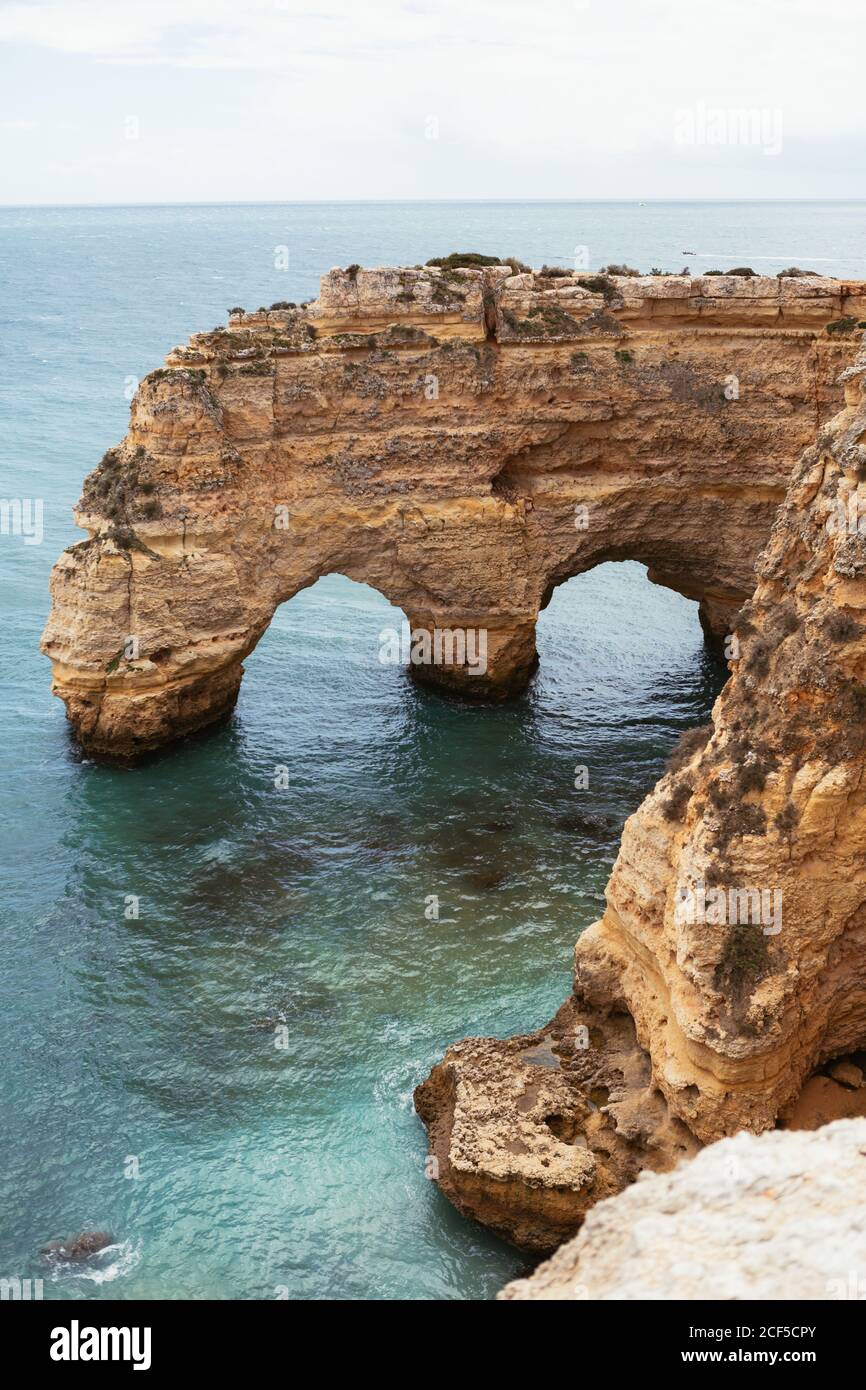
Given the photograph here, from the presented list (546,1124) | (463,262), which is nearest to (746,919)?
(546,1124)

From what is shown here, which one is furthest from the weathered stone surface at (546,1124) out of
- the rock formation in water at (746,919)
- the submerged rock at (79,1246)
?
the submerged rock at (79,1246)

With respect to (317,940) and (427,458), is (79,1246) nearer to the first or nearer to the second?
(317,940)

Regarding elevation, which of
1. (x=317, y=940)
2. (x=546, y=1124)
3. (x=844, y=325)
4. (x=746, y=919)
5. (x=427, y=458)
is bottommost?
(x=317, y=940)

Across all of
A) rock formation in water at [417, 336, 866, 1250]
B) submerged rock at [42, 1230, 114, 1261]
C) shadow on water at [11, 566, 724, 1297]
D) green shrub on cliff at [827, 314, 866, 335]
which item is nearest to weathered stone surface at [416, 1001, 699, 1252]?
rock formation in water at [417, 336, 866, 1250]

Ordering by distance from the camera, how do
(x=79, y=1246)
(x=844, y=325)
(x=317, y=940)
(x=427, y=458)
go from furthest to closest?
(x=427, y=458)
(x=844, y=325)
(x=317, y=940)
(x=79, y=1246)

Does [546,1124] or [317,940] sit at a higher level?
[546,1124]

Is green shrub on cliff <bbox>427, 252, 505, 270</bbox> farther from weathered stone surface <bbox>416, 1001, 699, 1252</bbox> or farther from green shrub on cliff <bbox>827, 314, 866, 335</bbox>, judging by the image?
weathered stone surface <bbox>416, 1001, 699, 1252</bbox>
